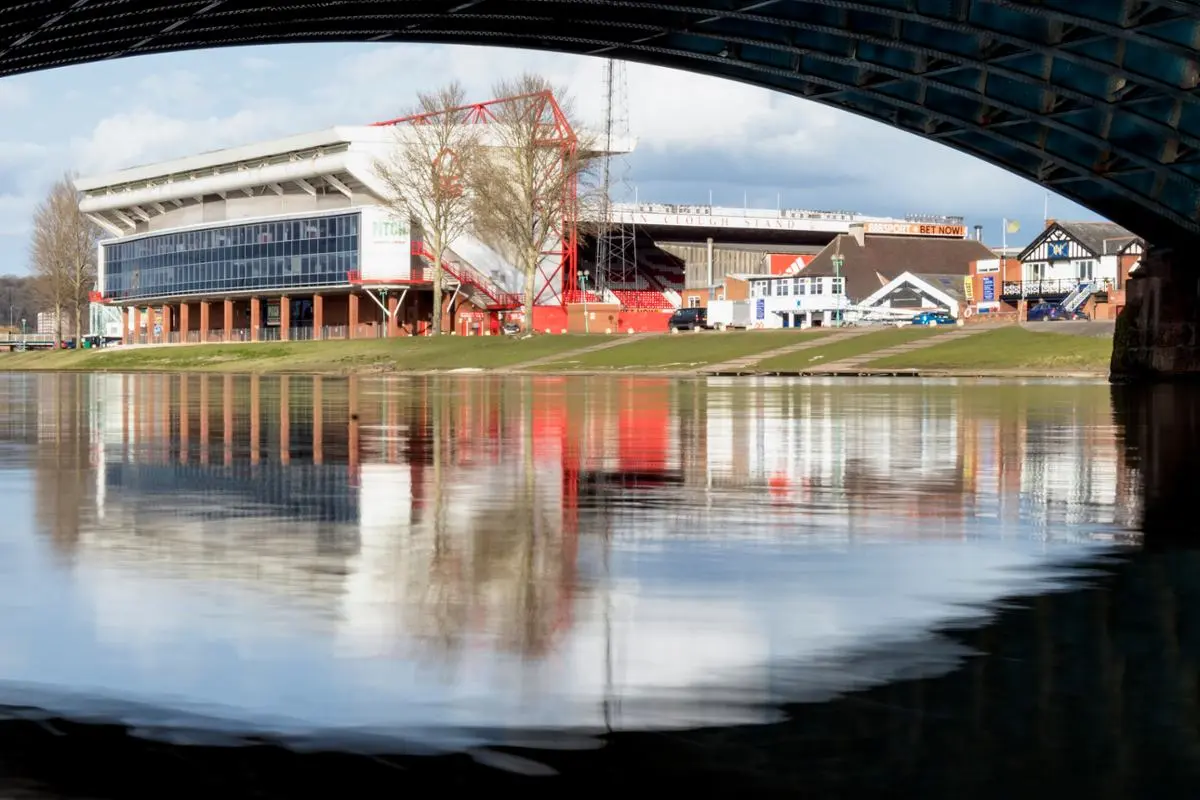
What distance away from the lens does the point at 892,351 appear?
75750mm

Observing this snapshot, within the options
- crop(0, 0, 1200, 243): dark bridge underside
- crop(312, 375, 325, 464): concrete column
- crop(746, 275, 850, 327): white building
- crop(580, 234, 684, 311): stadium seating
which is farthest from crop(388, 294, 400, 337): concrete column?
crop(0, 0, 1200, 243): dark bridge underside

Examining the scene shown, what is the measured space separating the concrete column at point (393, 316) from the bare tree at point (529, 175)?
1685cm

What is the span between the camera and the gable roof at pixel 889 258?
13350 cm

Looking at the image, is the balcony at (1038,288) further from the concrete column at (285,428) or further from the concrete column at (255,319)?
the concrete column at (285,428)

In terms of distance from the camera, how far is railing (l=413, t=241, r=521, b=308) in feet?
393

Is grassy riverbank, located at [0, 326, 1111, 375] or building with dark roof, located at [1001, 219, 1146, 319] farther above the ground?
building with dark roof, located at [1001, 219, 1146, 319]

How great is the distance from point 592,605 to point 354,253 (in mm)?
115278

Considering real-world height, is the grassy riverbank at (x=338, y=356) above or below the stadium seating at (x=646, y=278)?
below

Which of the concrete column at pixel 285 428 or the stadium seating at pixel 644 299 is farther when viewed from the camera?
the stadium seating at pixel 644 299

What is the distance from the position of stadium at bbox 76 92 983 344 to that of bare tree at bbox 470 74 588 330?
47 centimetres

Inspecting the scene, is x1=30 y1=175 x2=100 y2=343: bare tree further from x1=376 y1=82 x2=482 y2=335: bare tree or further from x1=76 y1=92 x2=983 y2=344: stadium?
x1=376 y1=82 x2=482 y2=335: bare tree

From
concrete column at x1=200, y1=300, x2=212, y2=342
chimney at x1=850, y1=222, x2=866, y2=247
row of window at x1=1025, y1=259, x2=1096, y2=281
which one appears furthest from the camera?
chimney at x1=850, y1=222, x2=866, y2=247

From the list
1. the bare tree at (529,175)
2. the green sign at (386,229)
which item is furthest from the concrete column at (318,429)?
the green sign at (386,229)

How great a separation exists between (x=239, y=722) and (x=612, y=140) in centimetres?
A: 11329
